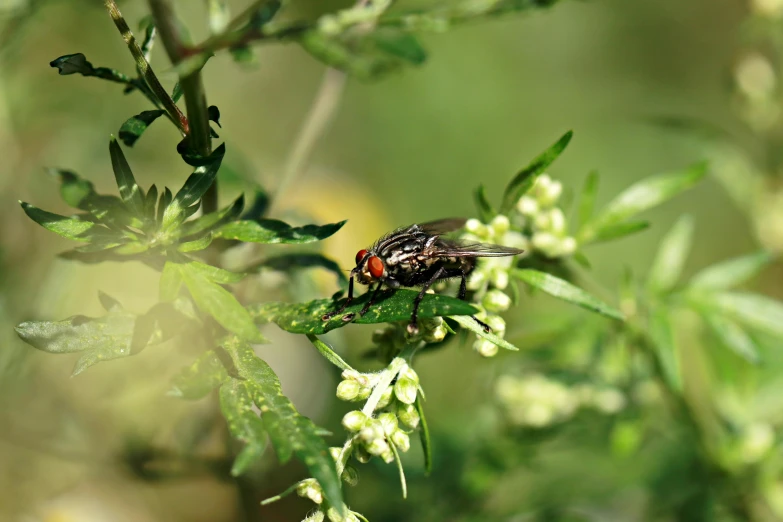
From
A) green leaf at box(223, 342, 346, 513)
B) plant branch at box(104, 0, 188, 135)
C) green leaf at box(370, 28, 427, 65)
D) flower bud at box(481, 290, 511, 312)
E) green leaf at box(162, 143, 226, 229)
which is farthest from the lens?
green leaf at box(370, 28, 427, 65)

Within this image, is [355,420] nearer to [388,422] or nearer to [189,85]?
[388,422]

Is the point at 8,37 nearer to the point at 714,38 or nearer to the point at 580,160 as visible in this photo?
the point at 580,160

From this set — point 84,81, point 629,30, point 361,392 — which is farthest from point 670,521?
point 629,30

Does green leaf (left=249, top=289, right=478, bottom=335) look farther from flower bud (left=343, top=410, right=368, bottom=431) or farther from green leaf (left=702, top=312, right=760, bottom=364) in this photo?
green leaf (left=702, top=312, right=760, bottom=364)

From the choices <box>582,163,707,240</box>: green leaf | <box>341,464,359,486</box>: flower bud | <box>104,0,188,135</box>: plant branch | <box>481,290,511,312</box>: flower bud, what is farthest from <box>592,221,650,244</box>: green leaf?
<box>104,0,188,135</box>: plant branch

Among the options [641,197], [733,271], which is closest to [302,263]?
[641,197]
